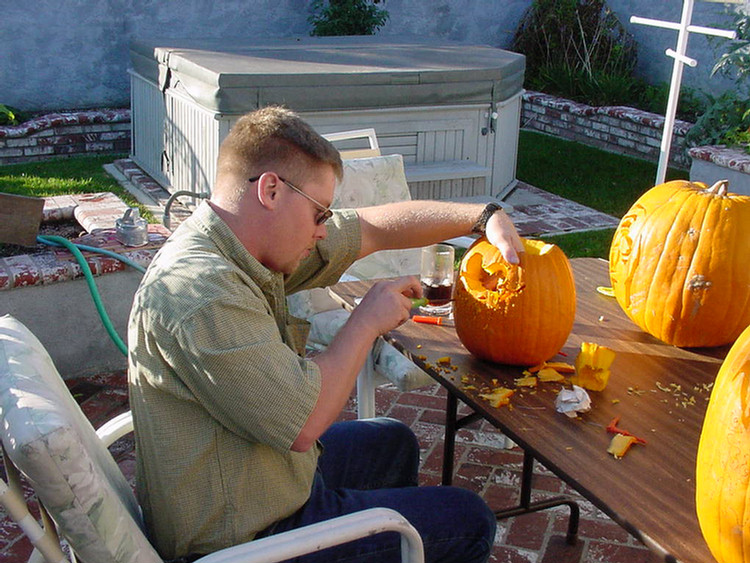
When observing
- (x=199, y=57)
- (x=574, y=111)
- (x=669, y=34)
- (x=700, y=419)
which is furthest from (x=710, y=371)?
(x=669, y=34)

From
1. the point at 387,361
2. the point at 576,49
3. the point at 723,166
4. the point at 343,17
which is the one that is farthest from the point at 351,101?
the point at 576,49

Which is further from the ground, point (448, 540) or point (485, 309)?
point (485, 309)

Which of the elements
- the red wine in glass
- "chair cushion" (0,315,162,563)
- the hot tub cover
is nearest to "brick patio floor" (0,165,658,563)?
the red wine in glass

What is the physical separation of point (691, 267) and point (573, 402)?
56cm

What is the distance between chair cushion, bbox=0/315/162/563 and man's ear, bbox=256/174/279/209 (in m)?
0.56

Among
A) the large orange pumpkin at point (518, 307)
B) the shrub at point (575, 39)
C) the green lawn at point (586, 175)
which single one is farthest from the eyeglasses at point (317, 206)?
the shrub at point (575, 39)

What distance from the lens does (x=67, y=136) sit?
7.98m

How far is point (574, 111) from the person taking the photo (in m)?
9.34

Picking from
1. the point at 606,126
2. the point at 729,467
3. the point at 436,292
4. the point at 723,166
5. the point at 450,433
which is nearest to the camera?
the point at 729,467

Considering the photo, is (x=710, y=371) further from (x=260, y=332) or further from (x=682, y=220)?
(x=260, y=332)

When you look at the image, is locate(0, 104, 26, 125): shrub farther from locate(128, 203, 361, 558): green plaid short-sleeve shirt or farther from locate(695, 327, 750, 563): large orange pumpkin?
locate(695, 327, 750, 563): large orange pumpkin

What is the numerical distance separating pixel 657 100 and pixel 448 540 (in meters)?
8.27

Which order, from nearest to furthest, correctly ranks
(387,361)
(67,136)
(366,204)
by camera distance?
(387,361) < (366,204) < (67,136)

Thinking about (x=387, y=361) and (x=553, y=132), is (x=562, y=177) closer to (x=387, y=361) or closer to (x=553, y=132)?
(x=553, y=132)
